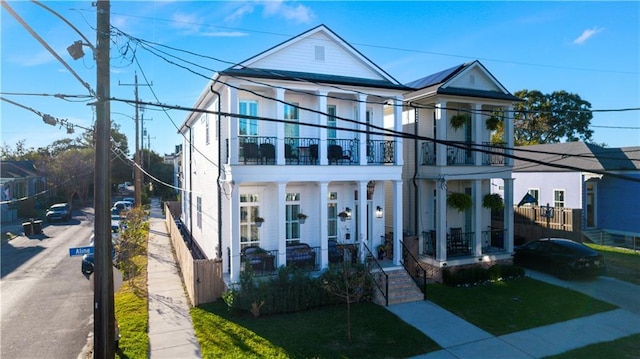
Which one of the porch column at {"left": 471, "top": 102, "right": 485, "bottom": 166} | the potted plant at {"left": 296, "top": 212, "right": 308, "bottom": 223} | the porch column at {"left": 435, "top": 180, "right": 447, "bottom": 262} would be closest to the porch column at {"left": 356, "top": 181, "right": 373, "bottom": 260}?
the potted plant at {"left": 296, "top": 212, "right": 308, "bottom": 223}

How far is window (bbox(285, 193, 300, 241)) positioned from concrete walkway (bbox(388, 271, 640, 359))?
4680 millimetres

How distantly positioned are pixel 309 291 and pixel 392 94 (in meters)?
8.17

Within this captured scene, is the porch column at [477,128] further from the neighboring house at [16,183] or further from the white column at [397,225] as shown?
the neighboring house at [16,183]

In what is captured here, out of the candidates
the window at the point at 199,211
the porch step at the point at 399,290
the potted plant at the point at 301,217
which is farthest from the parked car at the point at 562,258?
the window at the point at 199,211

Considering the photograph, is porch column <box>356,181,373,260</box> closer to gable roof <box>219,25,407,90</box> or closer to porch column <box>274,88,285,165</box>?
porch column <box>274,88,285,165</box>

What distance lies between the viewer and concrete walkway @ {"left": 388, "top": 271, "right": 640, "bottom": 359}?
383 inches

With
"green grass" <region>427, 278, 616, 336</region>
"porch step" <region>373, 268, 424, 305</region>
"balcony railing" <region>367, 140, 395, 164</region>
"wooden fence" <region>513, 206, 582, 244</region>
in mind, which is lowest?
"green grass" <region>427, 278, 616, 336</region>

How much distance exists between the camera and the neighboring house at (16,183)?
114ft

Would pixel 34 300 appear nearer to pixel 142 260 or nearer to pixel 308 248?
pixel 142 260

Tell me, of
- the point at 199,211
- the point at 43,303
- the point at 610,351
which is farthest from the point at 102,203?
the point at 610,351

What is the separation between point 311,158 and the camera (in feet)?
48.4

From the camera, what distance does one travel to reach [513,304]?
13.1 meters

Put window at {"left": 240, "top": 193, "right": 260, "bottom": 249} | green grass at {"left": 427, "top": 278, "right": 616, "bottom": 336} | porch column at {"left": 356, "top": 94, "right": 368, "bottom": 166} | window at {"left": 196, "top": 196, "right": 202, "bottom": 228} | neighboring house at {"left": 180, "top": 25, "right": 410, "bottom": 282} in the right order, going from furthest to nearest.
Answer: window at {"left": 196, "top": 196, "right": 202, "bottom": 228}
window at {"left": 240, "top": 193, "right": 260, "bottom": 249}
porch column at {"left": 356, "top": 94, "right": 368, "bottom": 166}
neighboring house at {"left": 180, "top": 25, "right": 410, "bottom": 282}
green grass at {"left": 427, "top": 278, "right": 616, "bottom": 336}

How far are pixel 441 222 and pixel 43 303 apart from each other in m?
15.1
